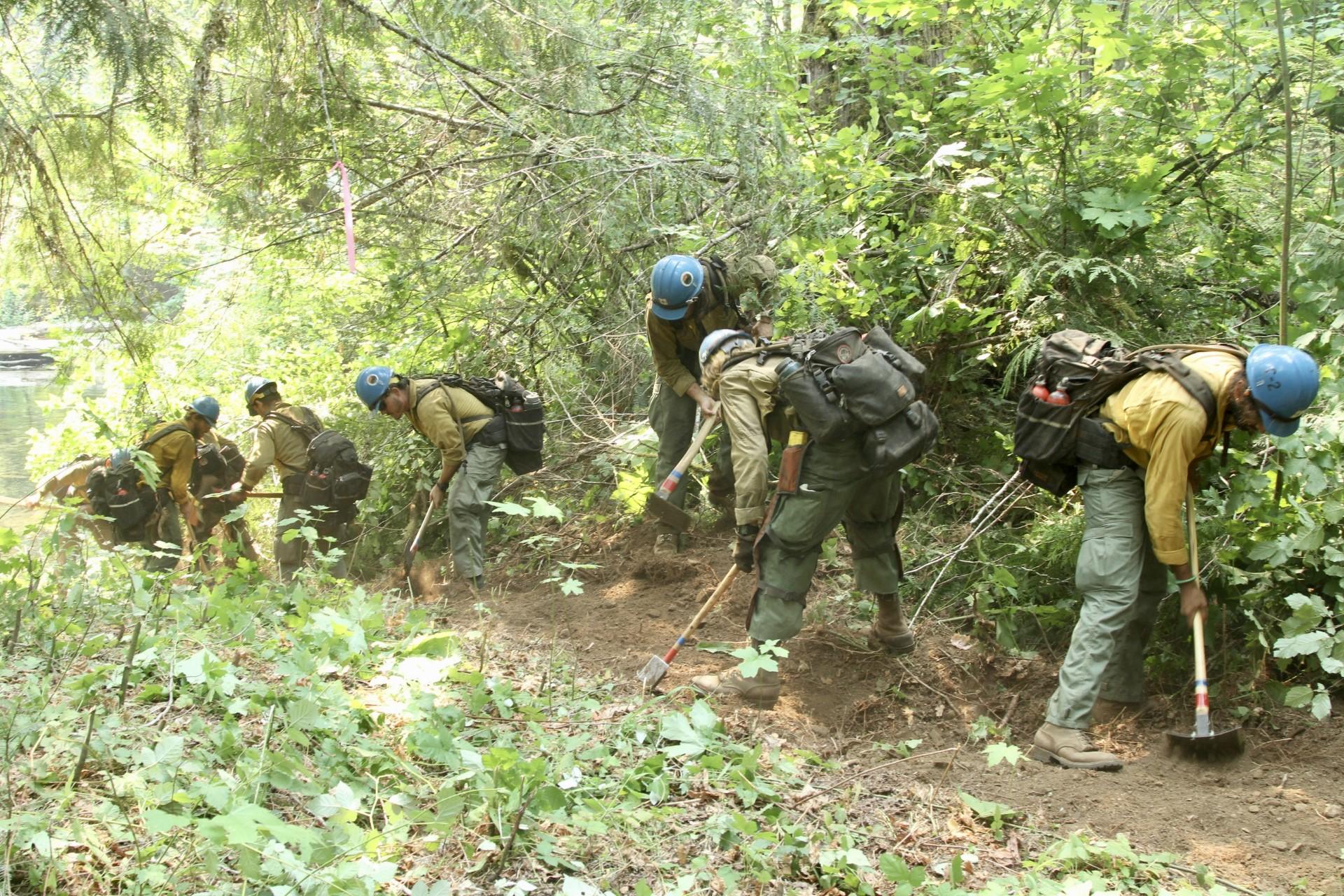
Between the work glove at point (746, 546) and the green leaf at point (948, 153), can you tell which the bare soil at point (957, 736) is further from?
the green leaf at point (948, 153)

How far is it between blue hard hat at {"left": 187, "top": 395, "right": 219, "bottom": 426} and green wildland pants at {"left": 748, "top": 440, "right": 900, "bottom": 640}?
5480 millimetres

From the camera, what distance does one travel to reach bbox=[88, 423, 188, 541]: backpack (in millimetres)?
8195

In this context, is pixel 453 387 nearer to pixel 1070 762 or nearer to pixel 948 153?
pixel 948 153

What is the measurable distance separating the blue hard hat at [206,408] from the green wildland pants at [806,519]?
18.0ft

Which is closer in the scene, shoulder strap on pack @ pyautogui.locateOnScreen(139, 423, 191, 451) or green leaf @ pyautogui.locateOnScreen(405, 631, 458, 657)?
green leaf @ pyautogui.locateOnScreen(405, 631, 458, 657)

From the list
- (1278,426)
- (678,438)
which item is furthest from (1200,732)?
(678,438)

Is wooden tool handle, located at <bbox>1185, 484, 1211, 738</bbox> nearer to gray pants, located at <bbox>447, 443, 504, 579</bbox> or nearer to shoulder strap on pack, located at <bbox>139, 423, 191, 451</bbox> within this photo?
gray pants, located at <bbox>447, 443, 504, 579</bbox>

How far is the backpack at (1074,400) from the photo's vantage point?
14.7ft

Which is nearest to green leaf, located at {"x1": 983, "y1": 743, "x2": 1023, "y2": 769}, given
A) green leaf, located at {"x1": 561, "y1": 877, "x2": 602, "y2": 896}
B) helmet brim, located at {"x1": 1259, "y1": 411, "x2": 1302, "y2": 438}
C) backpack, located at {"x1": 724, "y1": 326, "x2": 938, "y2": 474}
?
backpack, located at {"x1": 724, "y1": 326, "x2": 938, "y2": 474}

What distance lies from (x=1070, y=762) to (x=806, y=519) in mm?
1594

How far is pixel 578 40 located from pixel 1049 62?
3.11 meters

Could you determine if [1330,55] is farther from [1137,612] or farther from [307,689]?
[307,689]

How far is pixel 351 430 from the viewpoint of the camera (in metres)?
9.61

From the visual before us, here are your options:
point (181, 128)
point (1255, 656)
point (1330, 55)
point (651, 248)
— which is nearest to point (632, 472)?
point (651, 248)
